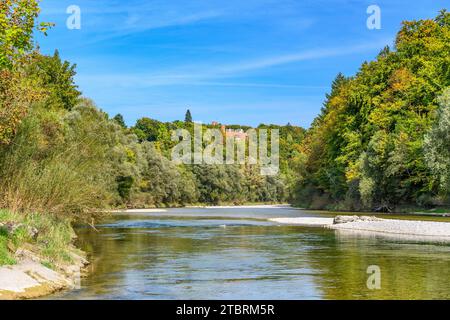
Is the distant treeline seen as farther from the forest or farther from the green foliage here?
the green foliage

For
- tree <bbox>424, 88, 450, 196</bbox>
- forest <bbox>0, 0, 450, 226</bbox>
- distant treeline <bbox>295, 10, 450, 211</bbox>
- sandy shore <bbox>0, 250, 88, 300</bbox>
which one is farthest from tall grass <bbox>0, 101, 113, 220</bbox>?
distant treeline <bbox>295, 10, 450, 211</bbox>

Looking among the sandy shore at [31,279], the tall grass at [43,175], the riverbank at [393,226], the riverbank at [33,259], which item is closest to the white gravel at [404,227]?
the riverbank at [393,226]

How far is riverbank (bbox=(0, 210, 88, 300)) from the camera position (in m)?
20.1

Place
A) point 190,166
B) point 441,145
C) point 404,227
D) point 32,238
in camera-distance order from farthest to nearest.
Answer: point 190,166, point 441,145, point 404,227, point 32,238

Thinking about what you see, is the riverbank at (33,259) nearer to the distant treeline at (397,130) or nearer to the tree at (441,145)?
the tree at (441,145)

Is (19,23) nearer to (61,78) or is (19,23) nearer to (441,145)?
(441,145)

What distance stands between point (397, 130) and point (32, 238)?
233 feet

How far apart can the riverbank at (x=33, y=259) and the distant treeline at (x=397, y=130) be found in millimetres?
51684

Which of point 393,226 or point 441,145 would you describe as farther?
point 441,145

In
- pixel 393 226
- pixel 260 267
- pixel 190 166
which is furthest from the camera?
pixel 190 166

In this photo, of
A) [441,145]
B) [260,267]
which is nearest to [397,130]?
[441,145]

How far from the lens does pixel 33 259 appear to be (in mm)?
23422

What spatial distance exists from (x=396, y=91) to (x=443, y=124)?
3127cm

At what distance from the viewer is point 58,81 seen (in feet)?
294
